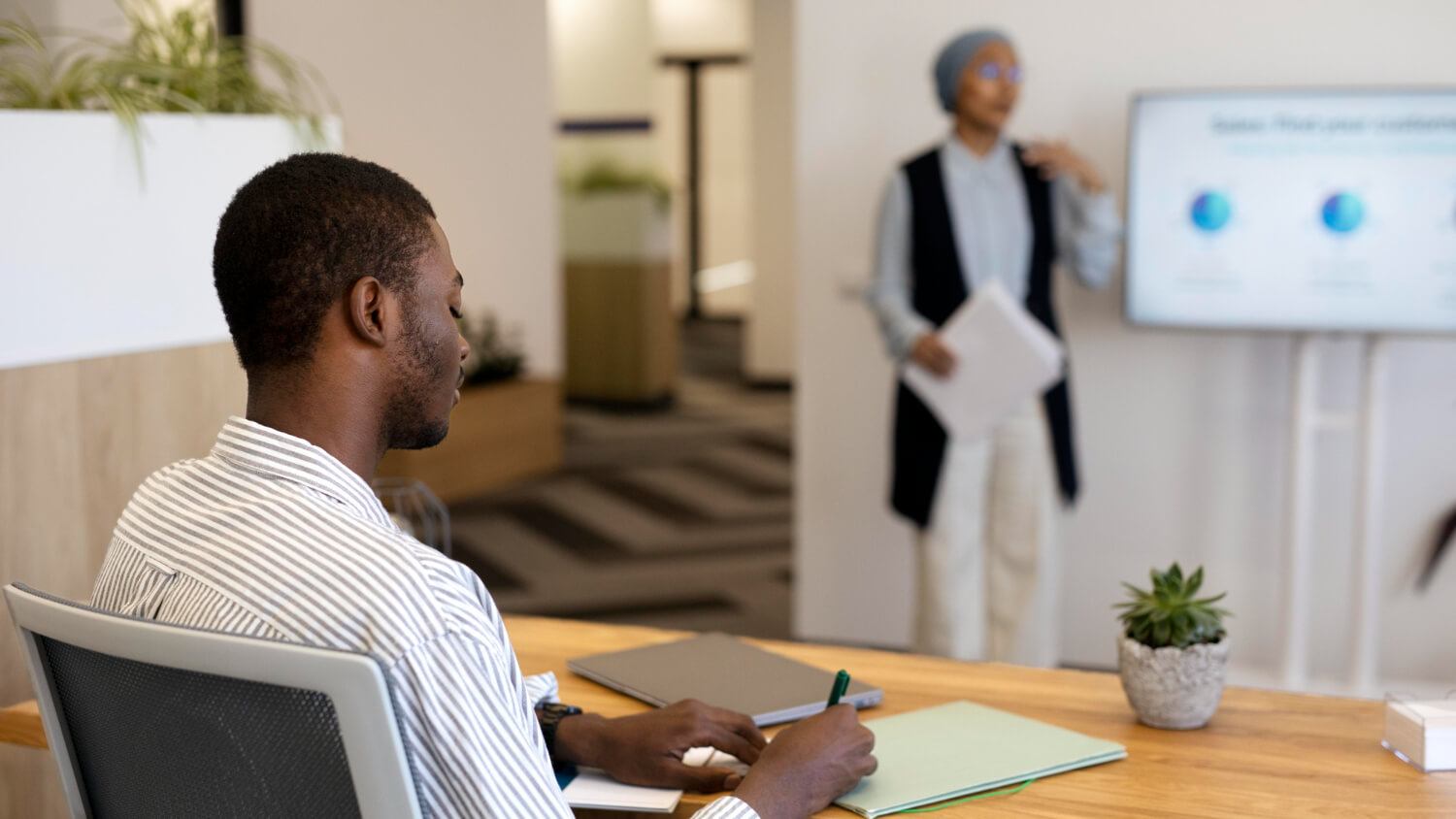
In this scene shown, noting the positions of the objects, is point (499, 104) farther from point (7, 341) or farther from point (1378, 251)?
point (7, 341)

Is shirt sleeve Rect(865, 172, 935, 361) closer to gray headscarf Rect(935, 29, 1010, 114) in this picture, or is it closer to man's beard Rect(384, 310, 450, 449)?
gray headscarf Rect(935, 29, 1010, 114)

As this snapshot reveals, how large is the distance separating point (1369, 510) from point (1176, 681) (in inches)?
95.7

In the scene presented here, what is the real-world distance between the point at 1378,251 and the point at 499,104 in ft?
16.7

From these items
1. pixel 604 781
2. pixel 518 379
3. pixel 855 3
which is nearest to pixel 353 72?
pixel 518 379

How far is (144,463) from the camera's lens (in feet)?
7.47

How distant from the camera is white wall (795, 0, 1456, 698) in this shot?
12.9ft

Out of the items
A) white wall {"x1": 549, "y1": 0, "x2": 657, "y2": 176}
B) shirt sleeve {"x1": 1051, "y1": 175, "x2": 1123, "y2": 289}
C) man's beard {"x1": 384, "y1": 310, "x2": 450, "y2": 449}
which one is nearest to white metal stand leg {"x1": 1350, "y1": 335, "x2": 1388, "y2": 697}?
shirt sleeve {"x1": 1051, "y1": 175, "x2": 1123, "y2": 289}

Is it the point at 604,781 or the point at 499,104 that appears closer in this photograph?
the point at 604,781

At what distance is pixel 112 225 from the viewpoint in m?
2.16

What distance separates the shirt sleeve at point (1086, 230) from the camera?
3.68 metres

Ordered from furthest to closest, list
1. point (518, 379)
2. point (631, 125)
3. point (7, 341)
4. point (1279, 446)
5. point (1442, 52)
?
point (631, 125)
point (518, 379)
point (1279, 446)
point (1442, 52)
point (7, 341)

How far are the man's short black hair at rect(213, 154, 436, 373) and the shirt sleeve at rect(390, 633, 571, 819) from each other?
33 centimetres

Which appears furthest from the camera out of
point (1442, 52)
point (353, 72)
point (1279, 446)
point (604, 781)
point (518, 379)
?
point (518, 379)

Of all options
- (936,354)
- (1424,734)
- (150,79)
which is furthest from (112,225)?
(936,354)
